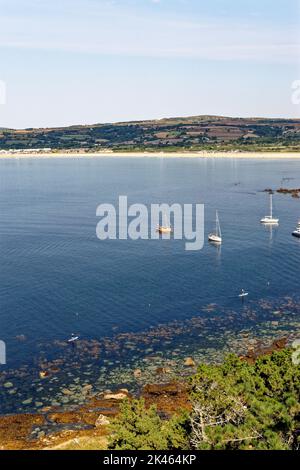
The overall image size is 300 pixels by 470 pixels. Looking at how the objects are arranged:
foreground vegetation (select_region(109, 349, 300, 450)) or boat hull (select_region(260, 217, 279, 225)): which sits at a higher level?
boat hull (select_region(260, 217, 279, 225))

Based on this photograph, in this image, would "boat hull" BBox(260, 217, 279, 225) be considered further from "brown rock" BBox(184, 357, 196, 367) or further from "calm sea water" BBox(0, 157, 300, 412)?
"brown rock" BBox(184, 357, 196, 367)

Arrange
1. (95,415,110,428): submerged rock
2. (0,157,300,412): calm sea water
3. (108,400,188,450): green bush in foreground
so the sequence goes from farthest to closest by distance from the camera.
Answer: (0,157,300,412): calm sea water < (95,415,110,428): submerged rock < (108,400,188,450): green bush in foreground

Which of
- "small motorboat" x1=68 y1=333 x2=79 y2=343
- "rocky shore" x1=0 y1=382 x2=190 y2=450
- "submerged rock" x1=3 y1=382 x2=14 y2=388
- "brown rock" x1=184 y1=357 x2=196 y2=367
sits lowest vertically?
"rocky shore" x1=0 y1=382 x2=190 y2=450

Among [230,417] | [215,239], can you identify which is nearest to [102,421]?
[230,417]

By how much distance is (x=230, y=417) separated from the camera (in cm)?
2872

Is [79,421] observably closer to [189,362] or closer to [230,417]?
[189,362]

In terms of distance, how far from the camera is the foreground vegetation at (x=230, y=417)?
26812mm

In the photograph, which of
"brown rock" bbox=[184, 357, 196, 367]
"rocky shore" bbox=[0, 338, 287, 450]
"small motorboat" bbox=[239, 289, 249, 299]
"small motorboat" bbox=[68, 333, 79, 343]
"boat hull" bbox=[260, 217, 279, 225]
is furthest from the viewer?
"boat hull" bbox=[260, 217, 279, 225]

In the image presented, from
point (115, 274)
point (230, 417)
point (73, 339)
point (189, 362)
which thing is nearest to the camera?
point (230, 417)

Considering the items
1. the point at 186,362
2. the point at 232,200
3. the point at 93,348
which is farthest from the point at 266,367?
the point at 232,200

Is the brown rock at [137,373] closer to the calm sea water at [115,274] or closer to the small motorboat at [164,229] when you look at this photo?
the calm sea water at [115,274]

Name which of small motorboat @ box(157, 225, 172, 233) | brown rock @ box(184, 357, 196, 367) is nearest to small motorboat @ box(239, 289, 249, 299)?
brown rock @ box(184, 357, 196, 367)

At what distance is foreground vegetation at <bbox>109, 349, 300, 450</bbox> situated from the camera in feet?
88.0

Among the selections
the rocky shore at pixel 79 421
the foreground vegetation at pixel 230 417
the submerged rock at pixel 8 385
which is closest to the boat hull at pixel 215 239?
the rocky shore at pixel 79 421
